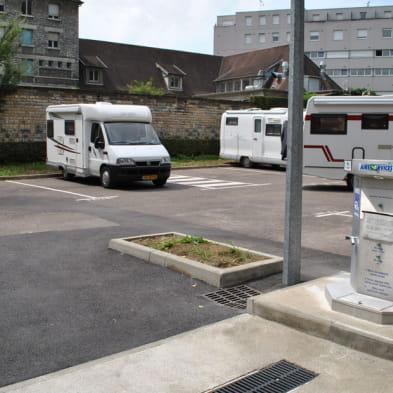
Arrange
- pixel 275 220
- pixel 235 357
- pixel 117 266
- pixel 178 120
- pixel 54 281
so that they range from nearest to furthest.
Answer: pixel 235 357 < pixel 54 281 < pixel 117 266 < pixel 275 220 < pixel 178 120

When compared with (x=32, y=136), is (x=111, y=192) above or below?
below

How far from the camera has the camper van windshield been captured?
17.4 metres

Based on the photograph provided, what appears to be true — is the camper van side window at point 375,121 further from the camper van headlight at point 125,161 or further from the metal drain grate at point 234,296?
the metal drain grate at point 234,296

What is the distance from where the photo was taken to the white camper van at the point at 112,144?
663 inches

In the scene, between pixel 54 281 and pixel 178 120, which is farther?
pixel 178 120

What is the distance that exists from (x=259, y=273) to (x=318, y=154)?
11533 millimetres

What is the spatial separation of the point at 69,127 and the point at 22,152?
19.5 ft

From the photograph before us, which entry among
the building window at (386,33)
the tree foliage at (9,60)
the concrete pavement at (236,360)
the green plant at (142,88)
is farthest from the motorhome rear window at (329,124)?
the building window at (386,33)

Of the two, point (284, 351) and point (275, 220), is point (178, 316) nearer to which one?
point (284, 351)

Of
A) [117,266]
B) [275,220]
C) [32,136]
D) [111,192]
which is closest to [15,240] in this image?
[117,266]

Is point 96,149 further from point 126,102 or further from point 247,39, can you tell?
point 247,39

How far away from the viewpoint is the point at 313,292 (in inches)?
220

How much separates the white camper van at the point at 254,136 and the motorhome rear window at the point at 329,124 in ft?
17.8

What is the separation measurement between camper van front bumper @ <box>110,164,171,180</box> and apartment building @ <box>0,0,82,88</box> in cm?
4051
